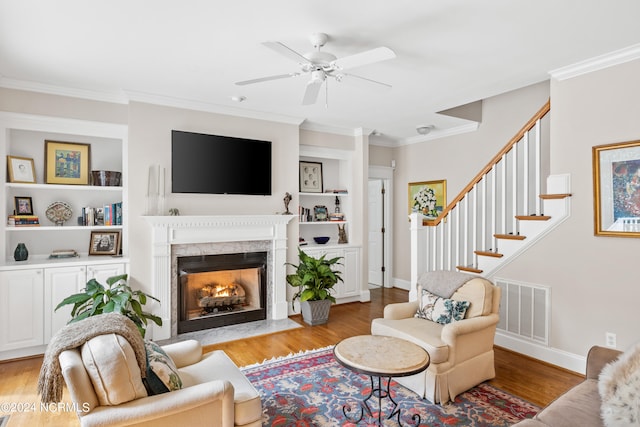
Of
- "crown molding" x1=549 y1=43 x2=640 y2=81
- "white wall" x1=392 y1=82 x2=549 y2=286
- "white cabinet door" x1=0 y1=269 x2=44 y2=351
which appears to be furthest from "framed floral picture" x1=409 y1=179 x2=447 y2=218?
"white cabinet door" x1=0 y1=269 x2=44 y2=351

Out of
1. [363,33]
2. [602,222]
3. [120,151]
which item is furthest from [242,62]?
[602,222]

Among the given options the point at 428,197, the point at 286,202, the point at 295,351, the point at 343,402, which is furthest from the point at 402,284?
the point at 343,402

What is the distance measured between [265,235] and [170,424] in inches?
117

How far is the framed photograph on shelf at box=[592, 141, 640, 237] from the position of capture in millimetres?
2828

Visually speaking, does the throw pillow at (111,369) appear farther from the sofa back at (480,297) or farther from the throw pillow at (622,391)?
the sofa back at (480,297)

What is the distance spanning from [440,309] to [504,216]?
137 cm

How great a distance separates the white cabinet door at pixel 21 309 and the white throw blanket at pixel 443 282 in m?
3.70

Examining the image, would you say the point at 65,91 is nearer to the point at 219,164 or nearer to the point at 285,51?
the point at 219,164

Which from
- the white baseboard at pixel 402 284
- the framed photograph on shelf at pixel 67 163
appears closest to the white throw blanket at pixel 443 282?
the white baseboard at pixel 402 284

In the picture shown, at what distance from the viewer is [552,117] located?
3.37 m

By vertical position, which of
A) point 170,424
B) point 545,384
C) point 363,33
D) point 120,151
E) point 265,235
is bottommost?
point 545,384

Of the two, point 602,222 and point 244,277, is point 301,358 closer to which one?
point 244,277

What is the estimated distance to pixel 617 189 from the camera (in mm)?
2916

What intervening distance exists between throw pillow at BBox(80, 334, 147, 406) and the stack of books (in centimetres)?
273
